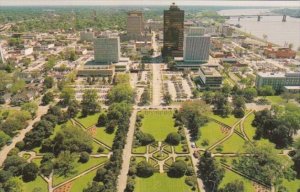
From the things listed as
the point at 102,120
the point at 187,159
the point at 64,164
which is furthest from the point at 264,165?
the point at 102,120

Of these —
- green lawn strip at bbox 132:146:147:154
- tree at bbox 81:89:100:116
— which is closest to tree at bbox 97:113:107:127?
tree at bbox 81:89:100:116

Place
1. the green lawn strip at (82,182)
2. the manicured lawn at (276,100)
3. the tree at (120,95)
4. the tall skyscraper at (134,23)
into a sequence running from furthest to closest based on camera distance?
the tall skyscraper at (134,23), the manicured lawn at (276,100), the tree at (120,95), the green lawn strip at (82,182)

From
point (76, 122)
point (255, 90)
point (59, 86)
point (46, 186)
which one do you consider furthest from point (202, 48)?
point (46, 186)

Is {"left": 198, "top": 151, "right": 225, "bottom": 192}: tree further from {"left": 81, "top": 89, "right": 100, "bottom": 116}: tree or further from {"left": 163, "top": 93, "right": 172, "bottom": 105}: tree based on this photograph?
{"left": 81, "top": 89, "right": 100, "bottom": 116}: tree

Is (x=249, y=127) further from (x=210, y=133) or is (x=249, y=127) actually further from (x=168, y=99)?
(x=168, y=99)

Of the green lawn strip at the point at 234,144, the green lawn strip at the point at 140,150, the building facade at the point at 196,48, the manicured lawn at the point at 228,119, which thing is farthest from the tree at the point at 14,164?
the building facade at the point at 196,48

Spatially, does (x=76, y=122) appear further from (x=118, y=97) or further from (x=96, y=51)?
(x=96, y=51)

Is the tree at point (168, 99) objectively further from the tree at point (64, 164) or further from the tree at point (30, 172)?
the tree at point (30, 172)
